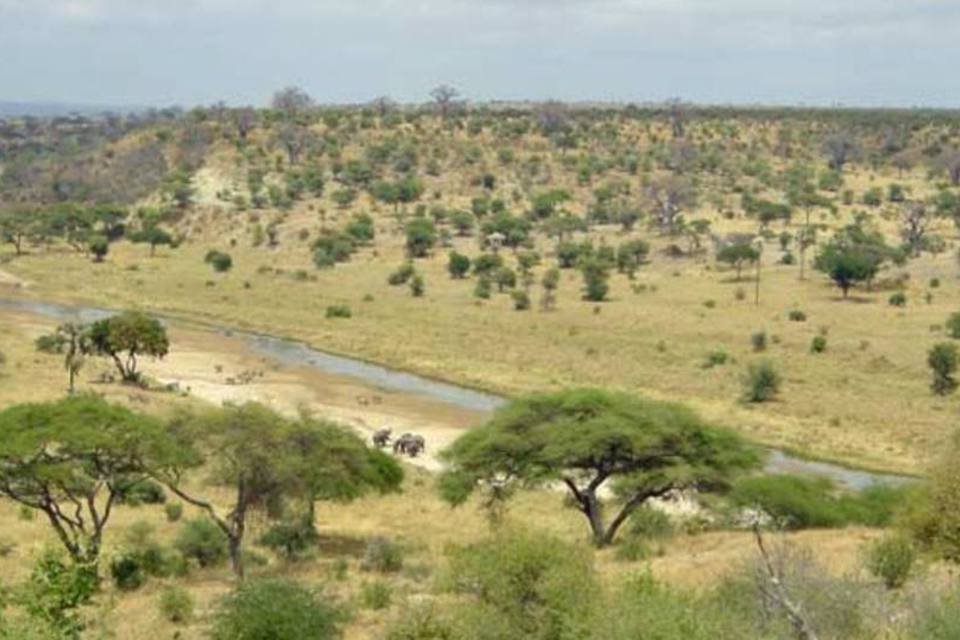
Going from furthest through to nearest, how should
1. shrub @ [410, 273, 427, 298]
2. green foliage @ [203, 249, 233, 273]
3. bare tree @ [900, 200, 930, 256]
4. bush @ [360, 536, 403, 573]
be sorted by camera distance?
green foliage @ [203, 249, 233, 273] → bare tree @ [900, 200, 930, 256] → shrub @ [410, 273, 427, 298] → bush @ [360, 536, 403, 573]

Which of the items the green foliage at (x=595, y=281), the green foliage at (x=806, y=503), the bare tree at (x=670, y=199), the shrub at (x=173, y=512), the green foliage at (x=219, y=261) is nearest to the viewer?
the green foliage at (x=806, y=503)

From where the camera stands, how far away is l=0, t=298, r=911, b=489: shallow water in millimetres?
44031

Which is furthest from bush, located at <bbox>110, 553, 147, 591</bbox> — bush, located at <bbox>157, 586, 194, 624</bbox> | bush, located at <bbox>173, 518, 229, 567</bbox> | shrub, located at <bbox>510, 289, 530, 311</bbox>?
shrub, located at <bbox>510, 289, 530, 311</bbox>

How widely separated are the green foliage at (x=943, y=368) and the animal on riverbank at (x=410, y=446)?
20.7 m

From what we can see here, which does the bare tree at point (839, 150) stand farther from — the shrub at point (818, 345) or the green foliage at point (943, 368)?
the green foliage at point (943, 368)

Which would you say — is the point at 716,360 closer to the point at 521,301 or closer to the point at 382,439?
the point at 521,301

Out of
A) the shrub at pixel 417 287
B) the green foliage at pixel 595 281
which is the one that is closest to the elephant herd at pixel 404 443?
the green foliage at pixel 595 281

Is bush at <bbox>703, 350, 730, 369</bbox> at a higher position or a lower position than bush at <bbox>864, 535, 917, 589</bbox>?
lower

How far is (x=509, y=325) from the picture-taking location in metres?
70.1

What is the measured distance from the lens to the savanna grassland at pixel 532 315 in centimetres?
2353

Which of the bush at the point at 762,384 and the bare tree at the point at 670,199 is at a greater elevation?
the bare tree at the point at 670,199

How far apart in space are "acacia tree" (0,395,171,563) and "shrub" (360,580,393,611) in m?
5.53

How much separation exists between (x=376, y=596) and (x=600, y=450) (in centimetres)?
774

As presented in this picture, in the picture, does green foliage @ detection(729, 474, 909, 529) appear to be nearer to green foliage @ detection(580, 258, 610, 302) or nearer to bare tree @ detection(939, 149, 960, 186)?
green foliage @ detection(580, 258, 610, 302)
